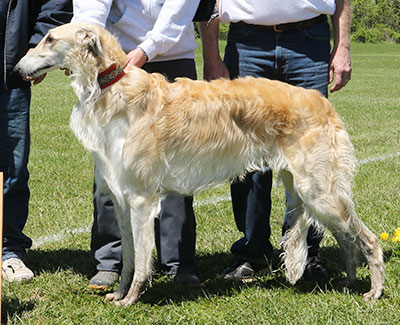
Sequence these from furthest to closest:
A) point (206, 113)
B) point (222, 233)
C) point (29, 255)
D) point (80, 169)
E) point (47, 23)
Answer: point (80, 169) → point (222, 233) → point (29, 255) → point (47, 23) → point (206, 113)

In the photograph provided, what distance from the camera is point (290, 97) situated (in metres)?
4.33

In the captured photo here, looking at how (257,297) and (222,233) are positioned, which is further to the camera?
(222,233)

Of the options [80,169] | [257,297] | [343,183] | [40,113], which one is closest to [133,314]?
[257,297]

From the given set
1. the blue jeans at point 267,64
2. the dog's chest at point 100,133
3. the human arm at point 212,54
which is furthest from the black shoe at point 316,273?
the dog's chest at point 100,133

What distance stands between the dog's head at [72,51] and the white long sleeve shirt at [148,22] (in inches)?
11.1

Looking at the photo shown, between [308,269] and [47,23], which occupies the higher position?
[47,23]

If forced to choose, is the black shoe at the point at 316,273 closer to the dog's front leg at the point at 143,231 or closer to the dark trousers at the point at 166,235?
the dark trousers at the point at 166,235

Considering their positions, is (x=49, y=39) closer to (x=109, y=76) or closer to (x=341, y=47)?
(x=109, y=76)

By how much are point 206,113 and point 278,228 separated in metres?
2.32

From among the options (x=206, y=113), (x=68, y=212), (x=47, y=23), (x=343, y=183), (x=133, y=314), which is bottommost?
(x=68, y=212)

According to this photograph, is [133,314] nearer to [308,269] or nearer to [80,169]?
[308,269]

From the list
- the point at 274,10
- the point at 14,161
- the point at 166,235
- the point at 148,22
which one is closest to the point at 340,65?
the point at 274,10

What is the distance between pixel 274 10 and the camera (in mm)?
4582

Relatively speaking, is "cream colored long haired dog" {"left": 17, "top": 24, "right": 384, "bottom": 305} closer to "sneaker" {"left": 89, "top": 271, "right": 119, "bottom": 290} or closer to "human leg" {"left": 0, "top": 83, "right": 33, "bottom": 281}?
"sneaker" {"left": 89, "top": 271, "right": 119, "bottom": 290}
